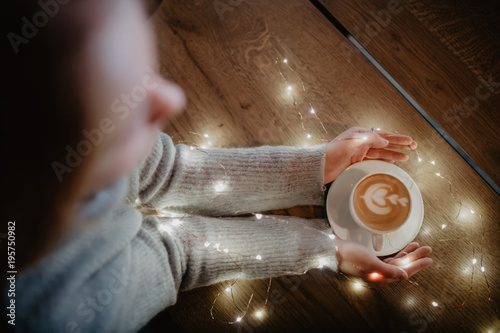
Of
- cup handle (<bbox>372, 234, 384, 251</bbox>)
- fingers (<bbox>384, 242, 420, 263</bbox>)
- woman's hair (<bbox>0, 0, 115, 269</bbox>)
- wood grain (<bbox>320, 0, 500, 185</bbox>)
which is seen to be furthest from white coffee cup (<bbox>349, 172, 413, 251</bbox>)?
woman's hair (<bbox>0, 0, 115, 269</bbox>)

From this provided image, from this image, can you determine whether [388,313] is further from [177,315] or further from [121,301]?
[121,301]

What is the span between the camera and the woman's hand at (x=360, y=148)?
0.91m

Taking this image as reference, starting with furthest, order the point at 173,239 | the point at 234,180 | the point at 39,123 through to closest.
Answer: the point at 234,180 < the point at 173,239 < the point at 39,123

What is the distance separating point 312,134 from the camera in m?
1.02

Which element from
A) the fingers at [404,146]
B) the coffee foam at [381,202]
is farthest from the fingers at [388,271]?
the fingers at [404,146]

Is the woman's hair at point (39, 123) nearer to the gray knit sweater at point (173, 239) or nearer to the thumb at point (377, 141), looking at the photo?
the gray knit sweater at point (173, 239)

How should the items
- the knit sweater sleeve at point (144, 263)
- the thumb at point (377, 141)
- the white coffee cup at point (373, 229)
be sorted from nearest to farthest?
the knit sweater sleeve at point (144, 263) → the white coffee cup at point (373, 229) → the thumb at point (377, 141)

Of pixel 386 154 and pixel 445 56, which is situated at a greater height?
pixel 445 56

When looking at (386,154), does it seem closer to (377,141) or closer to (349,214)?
(377,141)

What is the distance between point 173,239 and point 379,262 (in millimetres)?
551

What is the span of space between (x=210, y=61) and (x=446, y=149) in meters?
0.81

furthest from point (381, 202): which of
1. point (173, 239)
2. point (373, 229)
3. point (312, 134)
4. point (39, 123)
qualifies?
point (39, 123)

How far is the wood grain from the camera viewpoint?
3.21 ft

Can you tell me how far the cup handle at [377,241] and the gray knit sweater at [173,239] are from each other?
0.36ft
